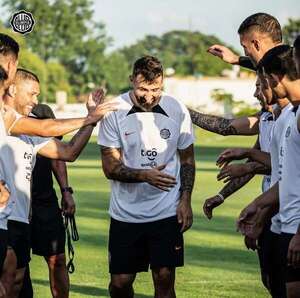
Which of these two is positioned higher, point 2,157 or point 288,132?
point 288,132

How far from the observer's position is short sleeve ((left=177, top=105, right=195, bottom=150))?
9.56 metres

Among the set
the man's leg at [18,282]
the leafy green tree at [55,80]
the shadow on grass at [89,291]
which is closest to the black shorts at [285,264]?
the man's leg at [18,282]

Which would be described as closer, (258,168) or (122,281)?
(258,168)

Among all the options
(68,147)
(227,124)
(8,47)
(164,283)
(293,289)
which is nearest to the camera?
(293,289)

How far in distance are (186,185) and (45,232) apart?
4.80 ft

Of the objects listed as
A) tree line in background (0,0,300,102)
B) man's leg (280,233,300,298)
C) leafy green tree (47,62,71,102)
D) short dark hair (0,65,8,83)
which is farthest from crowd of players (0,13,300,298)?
leafy green tree (47,62,71,102)

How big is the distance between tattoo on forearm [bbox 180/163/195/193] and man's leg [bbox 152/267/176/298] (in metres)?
0.69

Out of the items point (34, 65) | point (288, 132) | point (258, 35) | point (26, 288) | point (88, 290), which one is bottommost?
point (34, 65)

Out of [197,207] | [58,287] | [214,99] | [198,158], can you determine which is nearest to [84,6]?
[214,99]

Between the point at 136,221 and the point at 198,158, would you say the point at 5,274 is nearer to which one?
the point at 136,221

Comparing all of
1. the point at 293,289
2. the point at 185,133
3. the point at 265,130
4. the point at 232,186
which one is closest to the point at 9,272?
the point at 185,133

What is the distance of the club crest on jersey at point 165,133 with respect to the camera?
9.45 metres

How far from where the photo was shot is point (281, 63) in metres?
7.43

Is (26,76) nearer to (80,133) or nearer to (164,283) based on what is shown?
(80,133)
